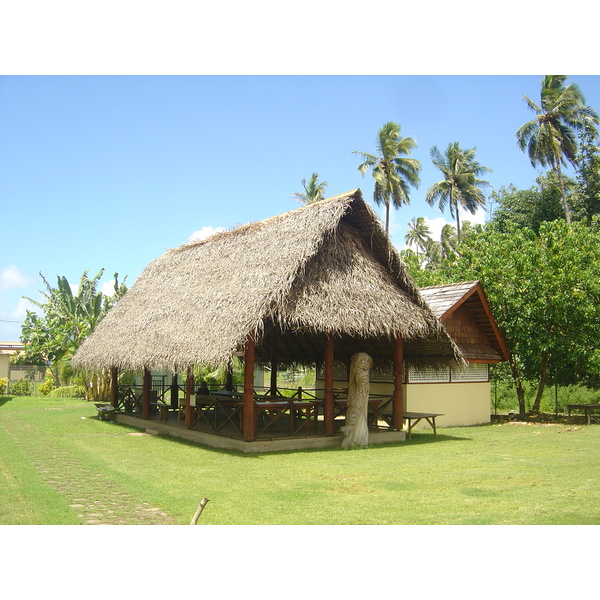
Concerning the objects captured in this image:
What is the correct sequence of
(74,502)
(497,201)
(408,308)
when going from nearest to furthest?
(74,502) < (408,308) < (497,201)

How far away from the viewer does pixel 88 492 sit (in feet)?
25.5

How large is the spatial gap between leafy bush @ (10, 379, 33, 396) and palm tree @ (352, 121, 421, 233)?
2079 cm

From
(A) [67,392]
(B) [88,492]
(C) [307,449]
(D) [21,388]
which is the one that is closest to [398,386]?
(C) [307,449]

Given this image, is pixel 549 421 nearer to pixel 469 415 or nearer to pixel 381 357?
pixel 469 415

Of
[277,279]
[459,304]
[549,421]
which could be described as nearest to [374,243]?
[277,279]

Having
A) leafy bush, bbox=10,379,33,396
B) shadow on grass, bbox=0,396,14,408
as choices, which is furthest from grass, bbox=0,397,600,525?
leafy bush, bbox=10,379,33,396

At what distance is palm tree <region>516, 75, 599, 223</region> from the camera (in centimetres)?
3077

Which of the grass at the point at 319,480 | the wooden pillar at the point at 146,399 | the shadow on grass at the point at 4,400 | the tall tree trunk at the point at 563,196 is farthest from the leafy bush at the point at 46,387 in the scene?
the tall tree trunk at the point at 563,196

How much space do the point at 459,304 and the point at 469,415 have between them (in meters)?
3.41

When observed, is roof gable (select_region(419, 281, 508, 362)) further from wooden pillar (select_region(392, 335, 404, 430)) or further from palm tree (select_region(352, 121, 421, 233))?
palm tree (select_region(352, 121, 421, 233))

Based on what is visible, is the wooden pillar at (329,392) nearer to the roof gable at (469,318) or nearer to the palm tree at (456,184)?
the roof gable at (469,318)

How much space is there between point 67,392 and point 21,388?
2698 mm

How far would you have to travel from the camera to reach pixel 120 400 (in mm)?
18578

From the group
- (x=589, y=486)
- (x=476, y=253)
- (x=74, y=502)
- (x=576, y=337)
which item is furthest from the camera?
(x=476, y=253)
